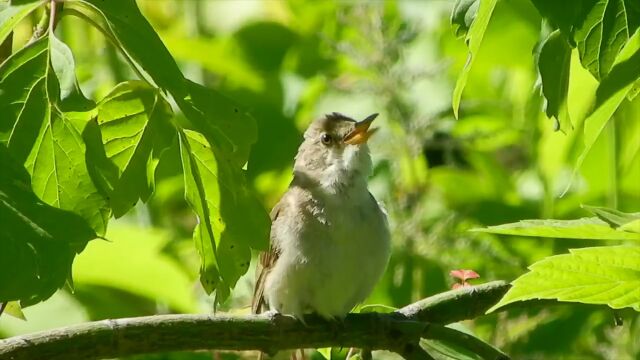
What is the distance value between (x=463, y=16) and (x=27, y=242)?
828 mm

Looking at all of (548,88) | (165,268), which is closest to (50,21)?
(548,88)

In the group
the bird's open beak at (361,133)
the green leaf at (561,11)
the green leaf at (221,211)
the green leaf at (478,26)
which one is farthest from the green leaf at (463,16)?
the bird's open beak at (361,133)

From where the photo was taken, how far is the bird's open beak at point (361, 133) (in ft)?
14.5

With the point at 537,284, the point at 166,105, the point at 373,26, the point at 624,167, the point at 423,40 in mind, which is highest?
the point at 423,40

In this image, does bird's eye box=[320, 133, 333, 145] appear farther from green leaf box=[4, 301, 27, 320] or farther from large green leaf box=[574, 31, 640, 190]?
large green leaf box=[574, 31, 640, 190]

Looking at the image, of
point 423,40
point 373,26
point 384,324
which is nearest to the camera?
point 384,324

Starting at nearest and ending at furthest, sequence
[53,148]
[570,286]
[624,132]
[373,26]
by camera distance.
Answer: [570,286], [53,148], [624,132], [373,26]

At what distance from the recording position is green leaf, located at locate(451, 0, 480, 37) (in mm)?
2076

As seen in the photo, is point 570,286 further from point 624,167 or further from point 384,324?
point 624,167

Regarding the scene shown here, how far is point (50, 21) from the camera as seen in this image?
6.84 feet

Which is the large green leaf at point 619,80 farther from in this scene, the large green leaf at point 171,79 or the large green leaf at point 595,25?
the large green leaf at point 171,79

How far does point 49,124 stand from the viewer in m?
2.08

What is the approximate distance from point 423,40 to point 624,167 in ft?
5.35

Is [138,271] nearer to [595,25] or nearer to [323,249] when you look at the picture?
[323,249]
